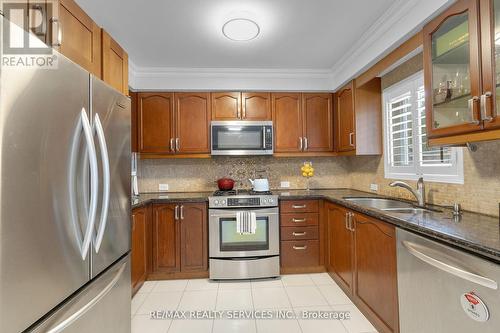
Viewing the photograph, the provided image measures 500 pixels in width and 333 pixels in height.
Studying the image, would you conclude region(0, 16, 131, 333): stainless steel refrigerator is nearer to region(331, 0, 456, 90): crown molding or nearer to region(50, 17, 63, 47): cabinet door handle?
region(50, 17, 63, 47): cabinet door handle

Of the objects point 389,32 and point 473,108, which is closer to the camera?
point 473,108

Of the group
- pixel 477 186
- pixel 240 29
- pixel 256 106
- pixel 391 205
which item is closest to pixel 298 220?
→ pixel 391 205

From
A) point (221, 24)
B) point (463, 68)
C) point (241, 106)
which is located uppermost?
point (221, 24)

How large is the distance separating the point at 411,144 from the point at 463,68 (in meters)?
1.08

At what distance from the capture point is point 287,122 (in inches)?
130

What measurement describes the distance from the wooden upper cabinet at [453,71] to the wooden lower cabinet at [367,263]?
73 cm

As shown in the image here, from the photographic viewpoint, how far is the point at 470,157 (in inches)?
68.2

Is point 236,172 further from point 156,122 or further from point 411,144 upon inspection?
point 411,144

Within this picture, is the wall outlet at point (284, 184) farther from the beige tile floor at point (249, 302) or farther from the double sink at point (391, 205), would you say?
the beige tile floor at point (249, 302)

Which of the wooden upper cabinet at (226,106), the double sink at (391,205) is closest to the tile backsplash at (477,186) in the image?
the double sink at (391,205)

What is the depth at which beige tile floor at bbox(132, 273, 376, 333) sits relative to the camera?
6.48 ft

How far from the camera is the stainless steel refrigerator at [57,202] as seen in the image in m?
0.78

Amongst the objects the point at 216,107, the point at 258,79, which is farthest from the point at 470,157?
the point at 216,107

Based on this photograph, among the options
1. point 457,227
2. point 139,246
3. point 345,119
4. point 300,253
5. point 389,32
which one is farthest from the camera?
point 345,119
